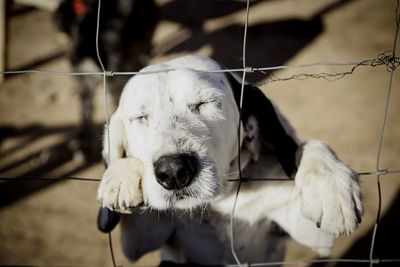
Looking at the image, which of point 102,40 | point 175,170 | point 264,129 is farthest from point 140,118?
point 102,40

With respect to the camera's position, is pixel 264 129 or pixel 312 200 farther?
pixel 264 129

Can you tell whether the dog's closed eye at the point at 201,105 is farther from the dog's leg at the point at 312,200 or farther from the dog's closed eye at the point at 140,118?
the dog's leg at the point at 312,200

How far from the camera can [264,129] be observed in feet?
6.80

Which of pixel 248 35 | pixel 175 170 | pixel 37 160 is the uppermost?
pixel 248 35

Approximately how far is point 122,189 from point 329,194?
2.93 ft

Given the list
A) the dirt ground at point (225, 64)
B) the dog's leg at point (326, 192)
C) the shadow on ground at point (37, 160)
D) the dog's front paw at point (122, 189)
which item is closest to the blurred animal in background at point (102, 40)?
the shadow on ground at point (37, 160)

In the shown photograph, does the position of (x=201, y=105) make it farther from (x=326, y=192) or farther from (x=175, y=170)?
(x=326, y=192)

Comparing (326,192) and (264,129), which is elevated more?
(264,129)

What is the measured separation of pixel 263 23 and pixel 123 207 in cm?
546

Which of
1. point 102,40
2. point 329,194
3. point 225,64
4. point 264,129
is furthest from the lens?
point 225,64

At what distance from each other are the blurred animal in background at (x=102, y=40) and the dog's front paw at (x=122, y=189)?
2.58 meters

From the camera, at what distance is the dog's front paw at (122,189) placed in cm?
174

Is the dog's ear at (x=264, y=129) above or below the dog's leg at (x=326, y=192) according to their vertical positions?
above

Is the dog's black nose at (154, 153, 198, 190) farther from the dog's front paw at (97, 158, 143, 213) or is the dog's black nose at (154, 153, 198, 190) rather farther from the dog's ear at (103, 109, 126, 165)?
the dog's ear at (103, 109, 126, 165)
